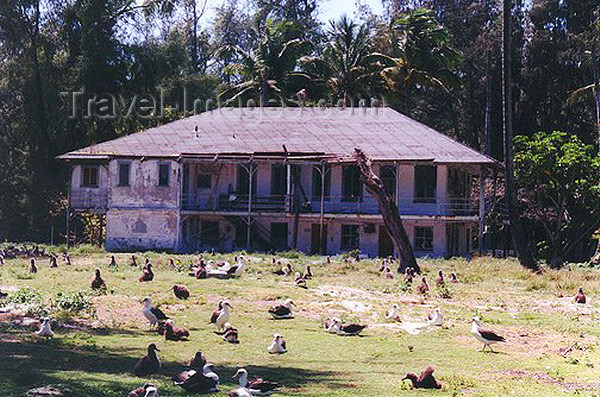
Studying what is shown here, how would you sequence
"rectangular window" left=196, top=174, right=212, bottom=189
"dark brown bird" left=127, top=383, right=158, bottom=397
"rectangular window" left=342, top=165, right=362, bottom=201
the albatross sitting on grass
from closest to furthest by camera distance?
"dark brown bird" left=127, top=383, right=158, bottom=397, the albatross sitting on grass, "rectangular window" left=342, top=165, right=362, bottom=201, "rectangular window" left=196, top=174, right=212, bottom=189

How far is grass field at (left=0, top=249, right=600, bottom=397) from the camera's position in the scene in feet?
41.6

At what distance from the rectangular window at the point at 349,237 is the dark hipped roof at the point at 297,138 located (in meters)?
4.12

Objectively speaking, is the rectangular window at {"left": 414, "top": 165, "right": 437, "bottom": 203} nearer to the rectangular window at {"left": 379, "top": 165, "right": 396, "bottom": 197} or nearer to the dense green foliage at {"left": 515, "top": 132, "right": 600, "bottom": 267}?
the rectangular window at {"left": 379, "top": 165, "right": 396, "bottom": 197}

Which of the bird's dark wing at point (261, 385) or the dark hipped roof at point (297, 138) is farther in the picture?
the dark hipped roof at point (297, 138)

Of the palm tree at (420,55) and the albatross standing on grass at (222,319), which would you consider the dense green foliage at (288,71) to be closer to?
the palm tree at (420,55)

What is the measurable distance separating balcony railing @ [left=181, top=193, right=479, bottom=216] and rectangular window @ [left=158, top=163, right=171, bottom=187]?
1179 millimetres

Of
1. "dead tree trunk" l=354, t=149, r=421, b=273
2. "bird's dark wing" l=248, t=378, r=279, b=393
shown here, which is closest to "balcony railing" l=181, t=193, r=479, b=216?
"dead tree trunk" l=354, t=149, r=421, b=273

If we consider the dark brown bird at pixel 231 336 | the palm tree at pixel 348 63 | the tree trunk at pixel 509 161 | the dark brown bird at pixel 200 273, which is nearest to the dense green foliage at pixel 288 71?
the palm tree at pixel 348 63

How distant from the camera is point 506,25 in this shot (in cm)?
3397

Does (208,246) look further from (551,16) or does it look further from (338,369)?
(338,369)

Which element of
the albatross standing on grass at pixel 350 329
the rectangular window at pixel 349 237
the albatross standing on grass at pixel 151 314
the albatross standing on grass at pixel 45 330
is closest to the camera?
the albatross standing on grass at pixel 45 330

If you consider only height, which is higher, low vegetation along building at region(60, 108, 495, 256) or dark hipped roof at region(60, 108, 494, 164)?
dark hipped roof at region(60, 108, 494, 164)

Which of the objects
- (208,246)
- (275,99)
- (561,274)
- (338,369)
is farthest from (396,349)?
(275,99)

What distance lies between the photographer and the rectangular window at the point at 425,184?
44875 mm
